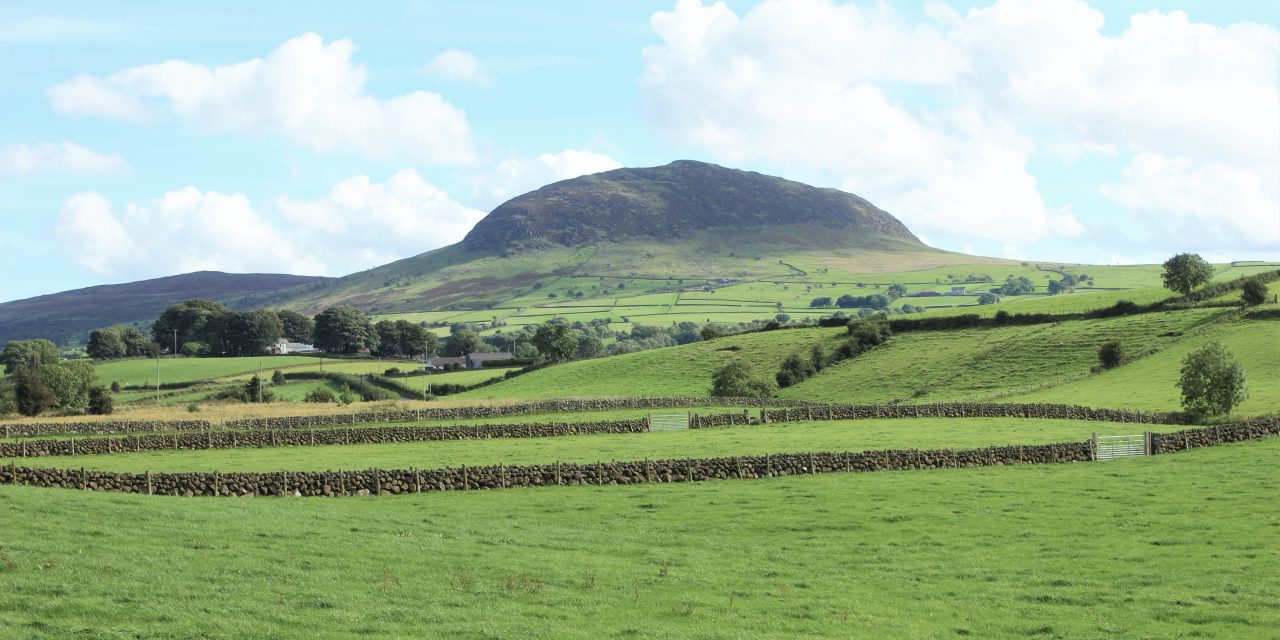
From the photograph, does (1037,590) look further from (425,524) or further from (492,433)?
(492,433)

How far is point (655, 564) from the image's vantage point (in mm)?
29078

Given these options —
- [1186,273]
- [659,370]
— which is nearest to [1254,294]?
[1186,273]

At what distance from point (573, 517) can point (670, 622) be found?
15.3 m

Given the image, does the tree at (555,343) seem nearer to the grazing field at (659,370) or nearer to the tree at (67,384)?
the grazing field at (659,370)

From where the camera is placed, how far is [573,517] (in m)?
37.6

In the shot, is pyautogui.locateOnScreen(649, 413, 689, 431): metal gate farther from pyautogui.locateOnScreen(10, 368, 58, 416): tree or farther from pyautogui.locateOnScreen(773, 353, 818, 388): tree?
pyautogui.locateOnScreen(10, 368, 58, 416): tree

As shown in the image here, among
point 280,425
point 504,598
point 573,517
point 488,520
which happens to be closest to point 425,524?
point 488,520

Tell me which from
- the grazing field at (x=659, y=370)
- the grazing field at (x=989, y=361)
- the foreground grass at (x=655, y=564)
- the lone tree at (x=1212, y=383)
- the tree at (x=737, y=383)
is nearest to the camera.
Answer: the foreground grass at (x=655, y=564)

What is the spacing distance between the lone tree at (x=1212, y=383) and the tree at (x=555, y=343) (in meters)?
112

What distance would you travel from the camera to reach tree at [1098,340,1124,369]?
334ft

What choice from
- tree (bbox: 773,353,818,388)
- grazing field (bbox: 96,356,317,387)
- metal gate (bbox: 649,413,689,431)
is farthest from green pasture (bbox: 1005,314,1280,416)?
grazing field (bbox: 96,356,317,387)

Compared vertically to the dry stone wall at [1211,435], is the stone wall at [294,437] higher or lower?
higher

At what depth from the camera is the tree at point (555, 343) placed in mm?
174500

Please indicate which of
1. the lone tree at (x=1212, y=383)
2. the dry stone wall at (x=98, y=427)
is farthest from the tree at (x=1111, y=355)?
the dry stone wall at (x=98, y=427)
